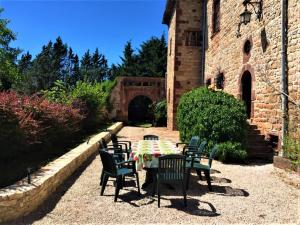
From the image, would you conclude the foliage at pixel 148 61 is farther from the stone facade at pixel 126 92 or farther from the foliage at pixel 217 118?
the foliage at pixel 217 118

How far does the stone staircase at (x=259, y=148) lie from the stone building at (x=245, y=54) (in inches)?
12.7

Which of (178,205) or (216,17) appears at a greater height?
(216,17)

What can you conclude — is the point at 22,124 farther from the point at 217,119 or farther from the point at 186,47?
the point at 186,47

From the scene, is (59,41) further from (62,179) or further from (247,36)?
(62,179)

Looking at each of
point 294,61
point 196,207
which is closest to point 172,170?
point 196,207

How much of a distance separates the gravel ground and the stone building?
258 centimetres

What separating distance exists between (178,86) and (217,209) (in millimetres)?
12491

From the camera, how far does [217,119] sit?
884cm

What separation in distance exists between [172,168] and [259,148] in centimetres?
520

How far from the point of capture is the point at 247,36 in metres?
10.4

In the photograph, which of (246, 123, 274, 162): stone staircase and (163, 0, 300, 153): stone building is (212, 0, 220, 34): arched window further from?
(246, 123, 274, 162): stone staircase

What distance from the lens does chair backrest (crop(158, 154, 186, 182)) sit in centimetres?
474

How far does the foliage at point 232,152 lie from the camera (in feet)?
27.4

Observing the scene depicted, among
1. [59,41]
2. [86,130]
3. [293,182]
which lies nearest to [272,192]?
[293,182]
